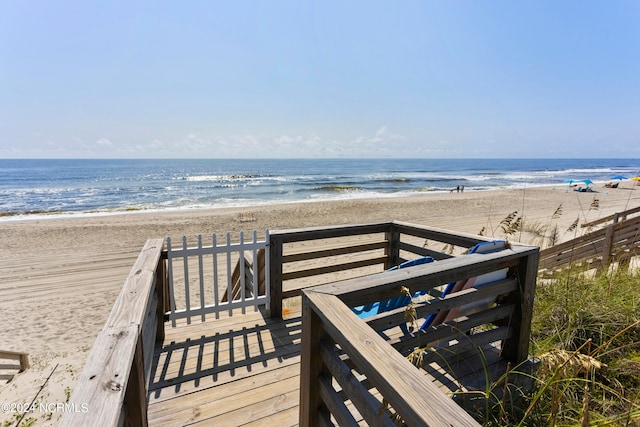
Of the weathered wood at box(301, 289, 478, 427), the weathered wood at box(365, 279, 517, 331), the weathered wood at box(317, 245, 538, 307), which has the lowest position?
the weathered wood at box(365, 279, 517, 331)

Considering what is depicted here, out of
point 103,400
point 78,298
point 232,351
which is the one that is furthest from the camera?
point 78,298

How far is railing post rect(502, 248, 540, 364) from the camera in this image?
2121mm

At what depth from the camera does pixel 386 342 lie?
1.14 m

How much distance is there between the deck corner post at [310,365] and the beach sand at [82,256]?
3248mm

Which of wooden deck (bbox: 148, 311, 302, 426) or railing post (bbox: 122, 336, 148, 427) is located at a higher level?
railing post (bbox: 122, 336, 148, 427)

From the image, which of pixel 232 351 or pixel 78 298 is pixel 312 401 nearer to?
pixel 232 351

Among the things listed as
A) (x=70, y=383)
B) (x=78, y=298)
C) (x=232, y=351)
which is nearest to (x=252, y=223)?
(x=78, y=298)

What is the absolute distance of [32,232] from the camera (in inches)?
517

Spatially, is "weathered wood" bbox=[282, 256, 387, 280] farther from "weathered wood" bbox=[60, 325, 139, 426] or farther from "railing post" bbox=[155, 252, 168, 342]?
"weathered wood" bbox=[60, 325, 139, 426]

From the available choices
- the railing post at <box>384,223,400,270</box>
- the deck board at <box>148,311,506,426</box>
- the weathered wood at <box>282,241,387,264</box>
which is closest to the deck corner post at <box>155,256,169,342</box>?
the deck board at <box>148,311,506,426</box>

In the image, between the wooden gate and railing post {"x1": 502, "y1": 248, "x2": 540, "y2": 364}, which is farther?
the wooden gate

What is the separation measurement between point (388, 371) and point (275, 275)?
2583 millimetres

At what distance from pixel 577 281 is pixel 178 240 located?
11477 millimetres

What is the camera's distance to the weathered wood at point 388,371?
0.79 m
